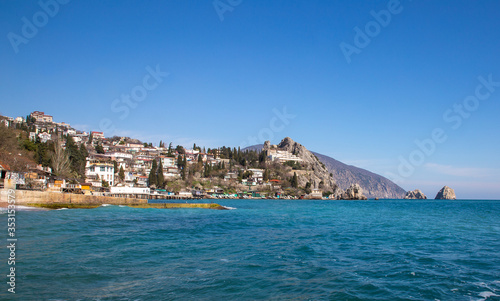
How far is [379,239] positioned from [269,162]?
139629 mm

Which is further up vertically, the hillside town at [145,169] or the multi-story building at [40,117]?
the multi-story building at [40,117]

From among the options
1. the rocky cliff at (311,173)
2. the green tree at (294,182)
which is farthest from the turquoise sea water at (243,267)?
the rocky cliff at (311,173)

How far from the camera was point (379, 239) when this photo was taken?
18266 mm

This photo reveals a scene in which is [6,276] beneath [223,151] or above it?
beneath

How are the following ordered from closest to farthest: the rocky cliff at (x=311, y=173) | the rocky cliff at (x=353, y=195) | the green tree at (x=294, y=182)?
1. the green tree at (x=294, y=182)
2. the rocky cliff at (x=353, y=195)
3. the rocky cliff at (x=311, y=173)

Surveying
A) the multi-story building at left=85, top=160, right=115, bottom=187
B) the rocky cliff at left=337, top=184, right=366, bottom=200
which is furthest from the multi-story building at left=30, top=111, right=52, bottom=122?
the rocky cliff at left=337, top=184, right=366, bottom=200

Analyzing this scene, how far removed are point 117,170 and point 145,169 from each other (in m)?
19.6

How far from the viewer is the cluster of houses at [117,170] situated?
50.2m

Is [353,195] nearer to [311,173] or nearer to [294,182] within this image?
[311,173]

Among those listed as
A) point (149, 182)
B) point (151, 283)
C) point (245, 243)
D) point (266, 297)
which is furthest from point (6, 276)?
point (149, 182)

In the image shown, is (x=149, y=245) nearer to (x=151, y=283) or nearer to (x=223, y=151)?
(x=151, y=283)

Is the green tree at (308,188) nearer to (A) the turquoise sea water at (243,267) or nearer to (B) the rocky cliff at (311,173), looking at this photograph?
(B) the rocky cliff at (311,173)

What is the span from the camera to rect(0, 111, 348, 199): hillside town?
6279 cm

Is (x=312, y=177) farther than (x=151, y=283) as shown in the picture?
Yes
